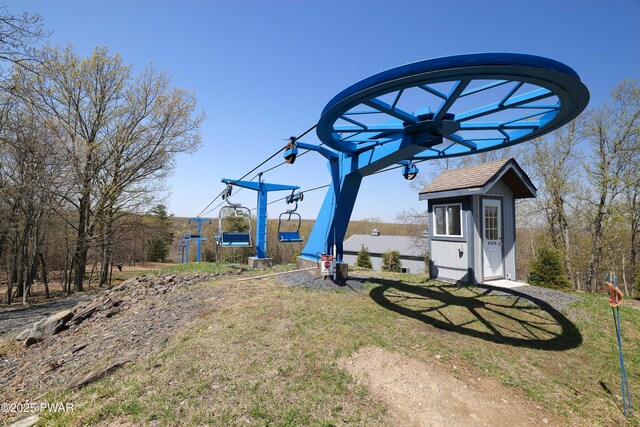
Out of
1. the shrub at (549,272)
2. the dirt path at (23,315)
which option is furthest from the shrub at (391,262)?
the dirt path at (23,315)

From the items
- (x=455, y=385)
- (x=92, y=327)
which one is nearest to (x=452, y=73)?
(x=455, y=385)

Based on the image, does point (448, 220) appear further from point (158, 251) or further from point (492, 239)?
point (158, 251)

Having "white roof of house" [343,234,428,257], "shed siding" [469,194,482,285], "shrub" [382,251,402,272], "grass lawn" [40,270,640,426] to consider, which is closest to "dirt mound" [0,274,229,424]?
"grass lawn" [40,270,640,426]

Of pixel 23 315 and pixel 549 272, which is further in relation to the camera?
pixel 23 315

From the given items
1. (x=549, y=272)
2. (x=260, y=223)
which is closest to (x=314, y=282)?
(x=260, y=223)

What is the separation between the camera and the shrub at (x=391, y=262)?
85.1 ft

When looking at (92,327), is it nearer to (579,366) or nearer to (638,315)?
(579,366)

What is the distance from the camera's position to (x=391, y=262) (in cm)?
2594

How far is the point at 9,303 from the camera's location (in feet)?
44.3

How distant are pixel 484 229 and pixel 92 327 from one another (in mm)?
10506

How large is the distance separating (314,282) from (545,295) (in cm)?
584

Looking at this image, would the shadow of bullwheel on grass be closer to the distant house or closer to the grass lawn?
the grass lawn

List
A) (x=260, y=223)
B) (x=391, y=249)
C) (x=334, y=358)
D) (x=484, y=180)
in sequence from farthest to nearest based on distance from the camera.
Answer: (x=391, y=249), (x=260, y=223), (x=484, y=180), (x=334, y=358)

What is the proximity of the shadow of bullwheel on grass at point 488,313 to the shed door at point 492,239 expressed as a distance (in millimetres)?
979
